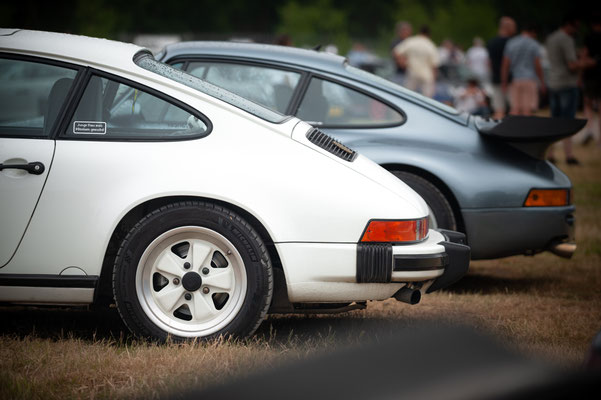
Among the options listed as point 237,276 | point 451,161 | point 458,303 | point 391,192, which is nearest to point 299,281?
point 237,276

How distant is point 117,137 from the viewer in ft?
13.0

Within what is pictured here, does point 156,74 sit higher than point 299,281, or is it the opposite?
point 156,74

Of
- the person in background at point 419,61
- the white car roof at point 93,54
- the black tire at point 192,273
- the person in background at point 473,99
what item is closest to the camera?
the black tire at point 192,273

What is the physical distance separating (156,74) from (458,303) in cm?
236

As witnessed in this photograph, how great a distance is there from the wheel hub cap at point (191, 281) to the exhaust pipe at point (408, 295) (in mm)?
940

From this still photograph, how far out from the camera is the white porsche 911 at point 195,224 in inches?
150

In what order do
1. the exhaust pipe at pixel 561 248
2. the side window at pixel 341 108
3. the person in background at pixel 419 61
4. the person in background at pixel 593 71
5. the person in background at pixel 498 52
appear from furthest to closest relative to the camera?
the person in background at pixel 419 61, the person in background at pixel 498 52, the person in background at pixel 593 71, the side window at pixel 341 108, the exhaust pipe at pixel 561 248

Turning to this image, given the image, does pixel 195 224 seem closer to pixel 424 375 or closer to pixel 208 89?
pixel 208 89

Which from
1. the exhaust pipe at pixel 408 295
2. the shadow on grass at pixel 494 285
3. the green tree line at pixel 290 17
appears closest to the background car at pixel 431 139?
the shadow on grass at pixel 494 285

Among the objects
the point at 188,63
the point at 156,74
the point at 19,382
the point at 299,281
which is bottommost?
the point at 19,382

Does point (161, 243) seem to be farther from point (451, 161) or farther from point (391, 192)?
point (451, 161)

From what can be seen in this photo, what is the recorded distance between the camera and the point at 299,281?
152 inches

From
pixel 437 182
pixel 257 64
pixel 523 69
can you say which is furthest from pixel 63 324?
pixel 523 69

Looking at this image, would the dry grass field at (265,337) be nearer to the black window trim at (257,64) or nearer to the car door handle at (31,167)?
the car door handle at (31,167)
